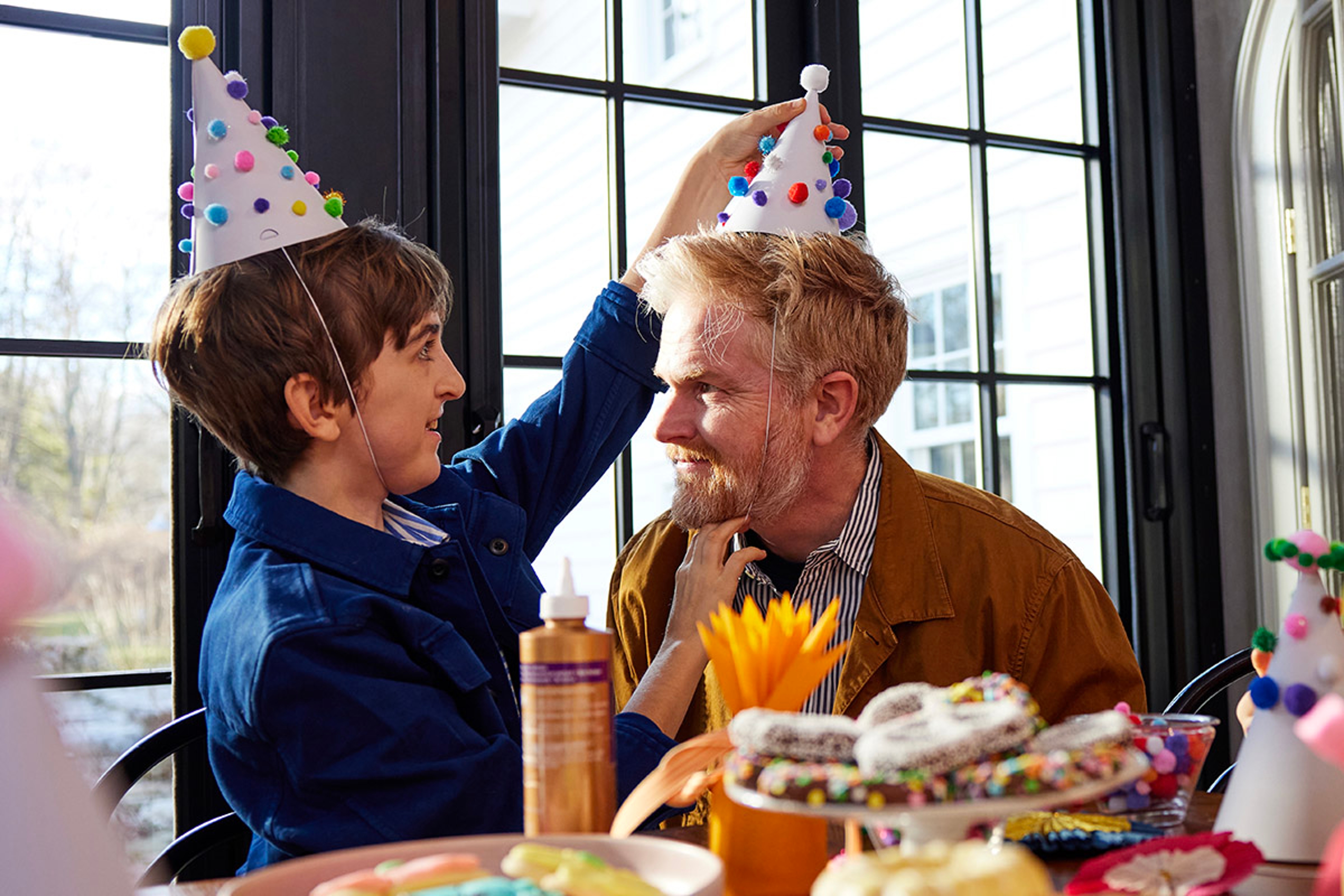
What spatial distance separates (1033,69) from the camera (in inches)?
105

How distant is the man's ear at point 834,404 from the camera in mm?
1588

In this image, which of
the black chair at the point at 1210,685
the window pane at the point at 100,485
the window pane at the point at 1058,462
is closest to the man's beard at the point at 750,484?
the black chair at the point at 1210,685

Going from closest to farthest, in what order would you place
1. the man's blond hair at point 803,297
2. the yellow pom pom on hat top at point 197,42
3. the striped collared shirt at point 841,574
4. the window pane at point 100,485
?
the yellow pom pom on hat top at point 197,42, the striped collared shirt at point 841,574, the man's blond hair at point 803,297, the window pane at point 100,485

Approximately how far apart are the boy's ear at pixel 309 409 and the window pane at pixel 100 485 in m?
0.71

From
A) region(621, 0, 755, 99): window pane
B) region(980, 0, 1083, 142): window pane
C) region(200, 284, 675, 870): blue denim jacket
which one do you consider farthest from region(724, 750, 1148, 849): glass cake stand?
region(980, 0, 1083, 142): window pane

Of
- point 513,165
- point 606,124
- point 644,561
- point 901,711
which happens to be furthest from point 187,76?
point 901,711

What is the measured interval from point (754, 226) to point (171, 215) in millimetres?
1015

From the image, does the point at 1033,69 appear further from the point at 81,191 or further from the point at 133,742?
the point at 133,742

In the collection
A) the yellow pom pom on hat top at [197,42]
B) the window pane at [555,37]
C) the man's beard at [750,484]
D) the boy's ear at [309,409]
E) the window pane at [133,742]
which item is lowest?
the window pane at [133,742]

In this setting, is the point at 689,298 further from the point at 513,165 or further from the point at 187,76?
the point at 187,76

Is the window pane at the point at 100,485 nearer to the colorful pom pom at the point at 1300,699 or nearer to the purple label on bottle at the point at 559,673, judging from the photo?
the purple label on bottle at the point at 559,673

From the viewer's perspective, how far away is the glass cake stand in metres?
0.55

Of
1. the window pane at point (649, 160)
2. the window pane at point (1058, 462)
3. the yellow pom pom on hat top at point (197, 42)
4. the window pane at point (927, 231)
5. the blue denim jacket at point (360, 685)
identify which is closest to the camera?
the blue denim jacket at point (360, 685)

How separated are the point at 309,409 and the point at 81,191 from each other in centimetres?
88
